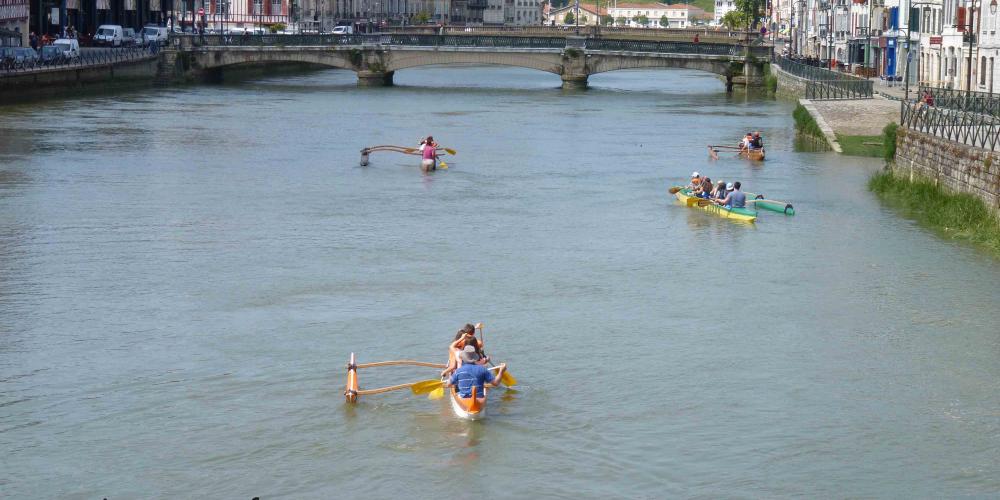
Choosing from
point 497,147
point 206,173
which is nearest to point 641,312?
point 206,173

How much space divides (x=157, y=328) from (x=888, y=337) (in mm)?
11718

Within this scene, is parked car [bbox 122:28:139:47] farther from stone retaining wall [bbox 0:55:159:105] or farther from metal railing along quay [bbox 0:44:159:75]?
stone retaining wall [bbox 0:55:159:105]

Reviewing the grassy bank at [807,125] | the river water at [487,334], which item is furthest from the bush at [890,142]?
the grassy bank at [807,125]

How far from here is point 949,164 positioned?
36688 mm

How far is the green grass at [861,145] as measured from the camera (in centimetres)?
5234

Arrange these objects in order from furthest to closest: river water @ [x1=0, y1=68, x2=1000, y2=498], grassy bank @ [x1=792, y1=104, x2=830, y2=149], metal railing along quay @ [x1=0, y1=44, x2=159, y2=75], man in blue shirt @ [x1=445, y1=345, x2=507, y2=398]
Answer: metal railing along quay @ [x1=0, y1=44, x2=159, y2=75] < grassy bank @ [x1=792, y1=104, x2=830, y2=149] < man in blue shirt @ [x1=445, y1=345, x2=507, y2=398] < river water @ [x1=0, y1=68, x2=1000, y2=498]

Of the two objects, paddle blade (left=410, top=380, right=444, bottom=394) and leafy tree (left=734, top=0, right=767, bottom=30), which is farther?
leafy tree (left=734, top=0, right=767, bottom=30)

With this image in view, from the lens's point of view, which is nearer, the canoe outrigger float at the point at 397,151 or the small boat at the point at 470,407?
the small boat at the point at 470,407

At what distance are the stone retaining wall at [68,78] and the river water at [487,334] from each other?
924 inches

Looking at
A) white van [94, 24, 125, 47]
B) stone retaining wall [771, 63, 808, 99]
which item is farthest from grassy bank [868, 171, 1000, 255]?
white van [94, 24, 125, 47]

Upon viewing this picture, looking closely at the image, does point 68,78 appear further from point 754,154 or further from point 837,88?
point 754,154

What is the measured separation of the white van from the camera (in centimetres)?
10064

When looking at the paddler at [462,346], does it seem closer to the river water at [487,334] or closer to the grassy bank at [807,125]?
the river water at [487,334]

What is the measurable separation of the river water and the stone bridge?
46.3 m
